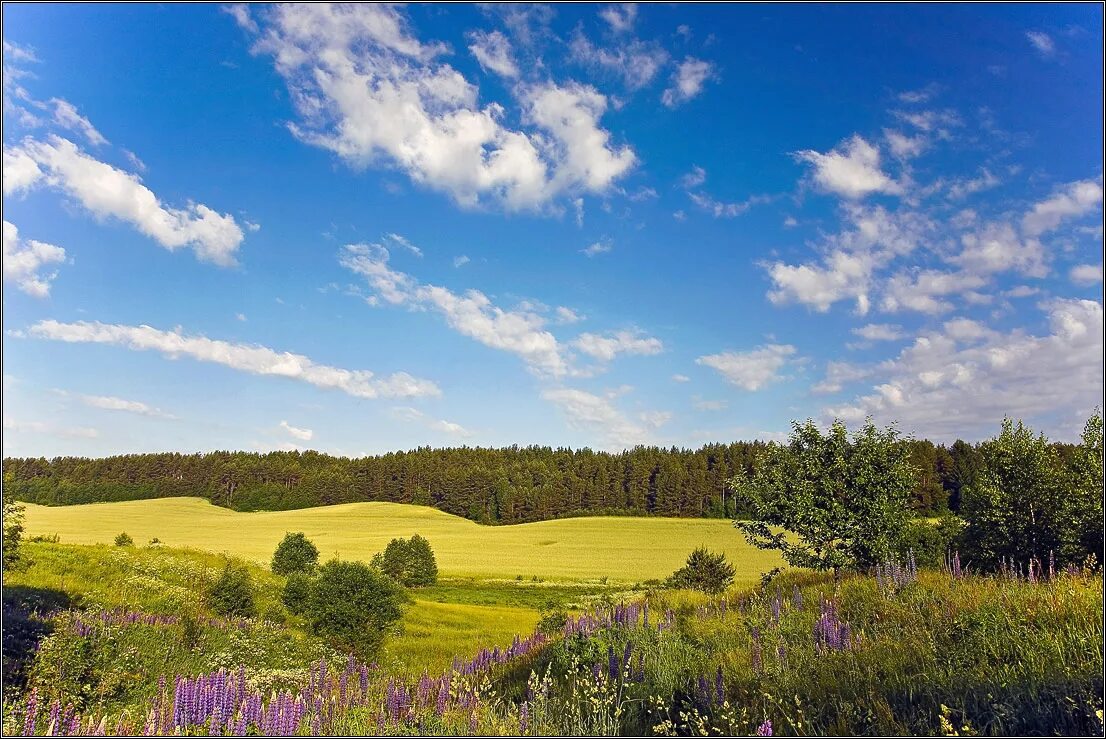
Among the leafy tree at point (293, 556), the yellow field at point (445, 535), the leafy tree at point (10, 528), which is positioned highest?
the leafy tree at point (10, 528)

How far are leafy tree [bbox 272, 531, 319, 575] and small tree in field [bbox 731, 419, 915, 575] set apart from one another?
35084mm

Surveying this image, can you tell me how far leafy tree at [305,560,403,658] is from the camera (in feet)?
83.2

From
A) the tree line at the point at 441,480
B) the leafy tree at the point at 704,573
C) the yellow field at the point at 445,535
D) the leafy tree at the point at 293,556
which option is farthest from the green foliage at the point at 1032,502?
the tree line at the point at 441,480

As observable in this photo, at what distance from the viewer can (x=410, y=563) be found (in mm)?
58531

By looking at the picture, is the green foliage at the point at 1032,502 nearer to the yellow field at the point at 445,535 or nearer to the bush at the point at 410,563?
the yellow field at the point at 445,535

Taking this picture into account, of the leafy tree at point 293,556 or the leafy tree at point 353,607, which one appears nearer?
the leafy tree at point 353,607

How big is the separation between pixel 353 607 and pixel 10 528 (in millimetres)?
20731

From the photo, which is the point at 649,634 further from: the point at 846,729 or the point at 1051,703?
the point at 1051,703

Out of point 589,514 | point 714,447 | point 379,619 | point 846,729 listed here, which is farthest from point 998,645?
point 714,447

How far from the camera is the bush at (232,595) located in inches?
961

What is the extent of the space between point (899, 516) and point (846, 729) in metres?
22.3

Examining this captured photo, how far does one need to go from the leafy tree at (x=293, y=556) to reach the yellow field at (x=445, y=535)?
14529 millimetres

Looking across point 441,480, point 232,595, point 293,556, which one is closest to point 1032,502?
point 232,595

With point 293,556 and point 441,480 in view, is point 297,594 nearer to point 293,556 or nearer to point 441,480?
point 293,556
